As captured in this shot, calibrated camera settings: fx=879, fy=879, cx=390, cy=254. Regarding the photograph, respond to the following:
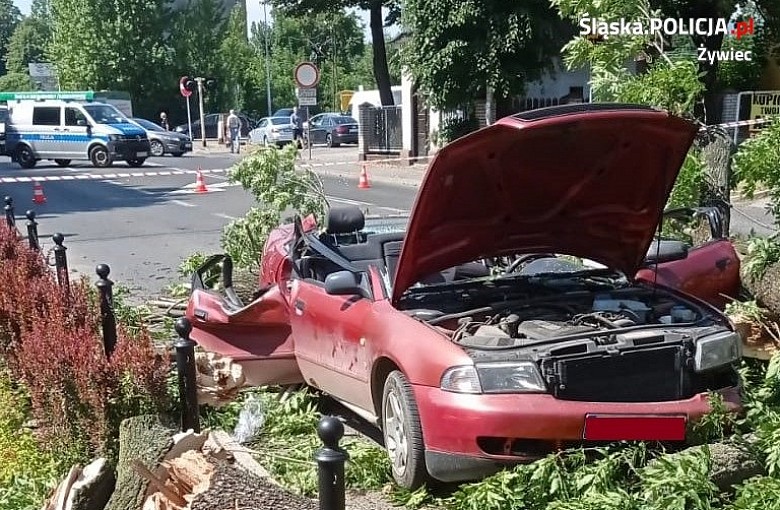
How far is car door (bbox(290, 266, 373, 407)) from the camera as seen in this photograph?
15.8 ft

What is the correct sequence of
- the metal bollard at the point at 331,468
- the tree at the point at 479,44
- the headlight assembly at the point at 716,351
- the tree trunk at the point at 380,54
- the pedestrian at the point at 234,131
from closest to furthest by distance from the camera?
the metal bollard at the point at 331,468 → the headlight assembly at the point at 716,351 → the tree at the point at 479,44 → the tree trunk at the point at 380,54 → the pedestrian at the point at 234,131

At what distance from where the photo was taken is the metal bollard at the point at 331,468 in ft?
8.80

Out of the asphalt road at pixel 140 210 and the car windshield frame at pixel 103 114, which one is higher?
the car windshield frame at pixel 103 114

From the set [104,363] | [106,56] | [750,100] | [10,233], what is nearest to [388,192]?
[750,100]

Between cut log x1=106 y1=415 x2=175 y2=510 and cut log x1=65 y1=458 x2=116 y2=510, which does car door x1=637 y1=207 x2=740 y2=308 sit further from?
cut log x1=65 y1=458 x2=116 y2=510

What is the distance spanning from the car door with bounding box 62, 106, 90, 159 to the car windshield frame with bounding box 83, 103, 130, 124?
33 cm

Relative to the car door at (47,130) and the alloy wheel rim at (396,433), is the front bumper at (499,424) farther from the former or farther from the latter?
the car door at (47,130)

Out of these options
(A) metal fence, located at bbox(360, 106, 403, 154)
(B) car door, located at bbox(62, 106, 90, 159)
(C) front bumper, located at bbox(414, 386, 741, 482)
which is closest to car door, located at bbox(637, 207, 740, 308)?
(C) front bumper, located at bbox(414, 386, 741, 482)

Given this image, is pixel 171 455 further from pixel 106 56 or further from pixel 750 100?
pixel 106 56

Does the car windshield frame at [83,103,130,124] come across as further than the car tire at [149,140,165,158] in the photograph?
No

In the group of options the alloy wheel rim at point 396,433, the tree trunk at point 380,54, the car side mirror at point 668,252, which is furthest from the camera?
the tree trunk at point 380,54

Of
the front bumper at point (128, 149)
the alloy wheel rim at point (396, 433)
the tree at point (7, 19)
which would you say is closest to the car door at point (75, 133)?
the front bumper at point (128, 149)

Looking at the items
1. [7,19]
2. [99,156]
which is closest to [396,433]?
[99,156]

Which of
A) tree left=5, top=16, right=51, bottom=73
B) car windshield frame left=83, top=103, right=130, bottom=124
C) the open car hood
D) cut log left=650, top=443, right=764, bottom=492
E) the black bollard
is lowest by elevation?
cut log left=650, top=443, right=764, bottom=492
